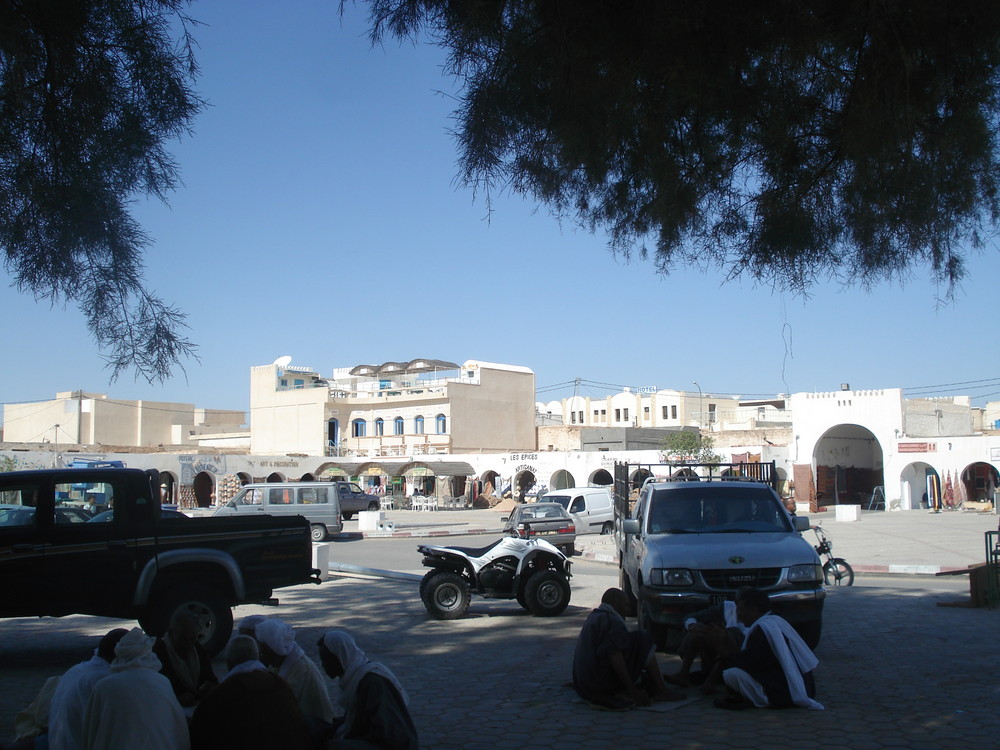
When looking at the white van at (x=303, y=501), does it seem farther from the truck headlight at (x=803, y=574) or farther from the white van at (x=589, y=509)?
the truck headlight at (x=803, y=574)

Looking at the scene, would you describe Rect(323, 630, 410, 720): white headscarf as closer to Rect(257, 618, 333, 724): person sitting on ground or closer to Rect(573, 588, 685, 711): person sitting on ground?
Rect(257, 618, 333, 724): person sitting on ground

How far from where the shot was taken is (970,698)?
739 centimetres

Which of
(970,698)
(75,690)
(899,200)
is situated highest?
(899,200)

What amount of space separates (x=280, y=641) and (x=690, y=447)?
1830 inches

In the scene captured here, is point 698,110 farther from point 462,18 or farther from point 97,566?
point 97,566

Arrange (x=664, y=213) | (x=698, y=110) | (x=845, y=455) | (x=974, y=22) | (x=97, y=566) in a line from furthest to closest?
1. (x=845, y=455)
2. (x=97, y=566)
3. (x=664, y=213)
4. (x=698, y=110)
5. (x=974, y=22)

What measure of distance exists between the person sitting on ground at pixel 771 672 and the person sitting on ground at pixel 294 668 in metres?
3.18

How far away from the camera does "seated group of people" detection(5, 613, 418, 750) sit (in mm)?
4609

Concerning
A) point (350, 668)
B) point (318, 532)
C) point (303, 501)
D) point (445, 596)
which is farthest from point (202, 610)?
point (303, 501)

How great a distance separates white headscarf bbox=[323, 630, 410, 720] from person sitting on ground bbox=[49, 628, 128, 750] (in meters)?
1.29

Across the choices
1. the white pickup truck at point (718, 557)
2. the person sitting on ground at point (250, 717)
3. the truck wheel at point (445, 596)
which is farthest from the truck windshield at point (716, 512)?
the person sitting on ground at point (250, 717)

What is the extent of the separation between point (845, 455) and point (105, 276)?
4985cm

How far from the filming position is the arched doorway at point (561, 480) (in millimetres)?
55156

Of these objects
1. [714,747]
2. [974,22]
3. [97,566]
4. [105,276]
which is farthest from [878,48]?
[97,566]
